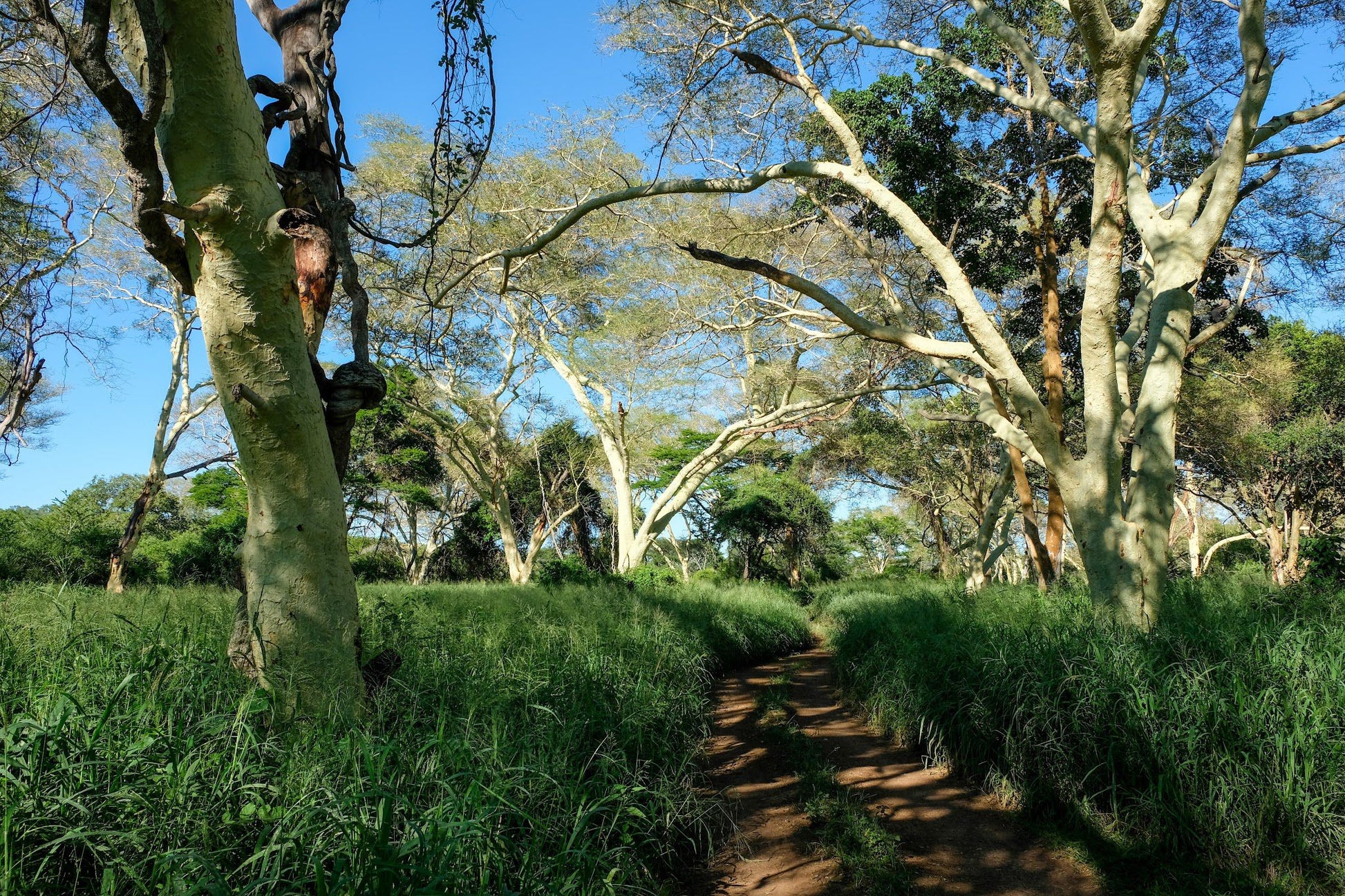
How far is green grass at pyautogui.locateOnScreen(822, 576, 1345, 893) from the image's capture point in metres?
3.20

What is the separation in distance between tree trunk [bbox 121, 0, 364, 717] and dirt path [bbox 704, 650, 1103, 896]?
2.25 metres

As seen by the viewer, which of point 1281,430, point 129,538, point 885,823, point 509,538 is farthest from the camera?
point 509,538

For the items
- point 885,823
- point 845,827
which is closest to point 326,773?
point 845,827

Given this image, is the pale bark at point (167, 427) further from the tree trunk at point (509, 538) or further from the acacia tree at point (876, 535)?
the acacia tree at point (876, 535)

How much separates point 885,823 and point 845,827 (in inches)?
11.5

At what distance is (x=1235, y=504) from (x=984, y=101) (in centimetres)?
1552

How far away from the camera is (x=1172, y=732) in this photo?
3648mm

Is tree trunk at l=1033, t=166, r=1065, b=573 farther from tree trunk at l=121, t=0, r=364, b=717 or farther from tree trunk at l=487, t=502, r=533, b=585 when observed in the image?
tree trunk at l=487, t=502, r=533, b=585

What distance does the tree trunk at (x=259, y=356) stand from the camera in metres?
2.92

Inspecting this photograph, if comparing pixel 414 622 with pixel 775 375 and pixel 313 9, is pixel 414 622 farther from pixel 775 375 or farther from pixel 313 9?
pixel 775 375

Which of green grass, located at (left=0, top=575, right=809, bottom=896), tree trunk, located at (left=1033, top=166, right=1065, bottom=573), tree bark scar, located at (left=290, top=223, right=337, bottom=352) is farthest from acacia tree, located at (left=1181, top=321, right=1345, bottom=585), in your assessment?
tree bark scar, located at (left=290, top=223, right=337, bottom=352)

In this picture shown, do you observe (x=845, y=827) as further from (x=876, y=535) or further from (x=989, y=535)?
(x=876, y=535)

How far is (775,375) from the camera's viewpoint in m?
17.1

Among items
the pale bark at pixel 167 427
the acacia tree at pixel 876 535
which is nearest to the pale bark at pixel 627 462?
the pale bark at pixel 167 427
